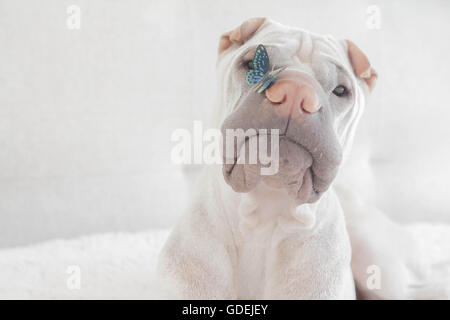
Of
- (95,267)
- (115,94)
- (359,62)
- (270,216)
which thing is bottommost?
(95,267)

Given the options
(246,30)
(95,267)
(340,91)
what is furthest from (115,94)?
(340,91)

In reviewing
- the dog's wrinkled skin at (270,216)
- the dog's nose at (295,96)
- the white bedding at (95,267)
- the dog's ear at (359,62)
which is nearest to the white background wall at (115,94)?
the white bedding at (95,267)

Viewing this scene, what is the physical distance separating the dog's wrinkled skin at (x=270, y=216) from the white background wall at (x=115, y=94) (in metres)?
0.62

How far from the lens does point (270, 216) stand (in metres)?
0.78

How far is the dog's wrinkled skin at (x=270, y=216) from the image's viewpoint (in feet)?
2.32

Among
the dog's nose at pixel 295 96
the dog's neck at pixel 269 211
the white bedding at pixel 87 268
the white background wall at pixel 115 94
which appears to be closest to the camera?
the dog's nose at pixel 295 96

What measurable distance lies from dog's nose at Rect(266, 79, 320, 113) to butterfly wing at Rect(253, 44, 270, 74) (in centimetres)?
7

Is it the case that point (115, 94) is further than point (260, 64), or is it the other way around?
point (115, 94)

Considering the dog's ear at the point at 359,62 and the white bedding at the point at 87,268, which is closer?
the dog's ear at the point at 359,62

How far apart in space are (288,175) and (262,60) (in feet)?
0.50

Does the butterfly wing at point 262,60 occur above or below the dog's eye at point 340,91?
above

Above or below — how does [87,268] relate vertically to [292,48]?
below

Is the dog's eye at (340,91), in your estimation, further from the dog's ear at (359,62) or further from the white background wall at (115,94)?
the white background wall at (115,94)

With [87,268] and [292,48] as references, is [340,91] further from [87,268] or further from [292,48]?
[87,268]
